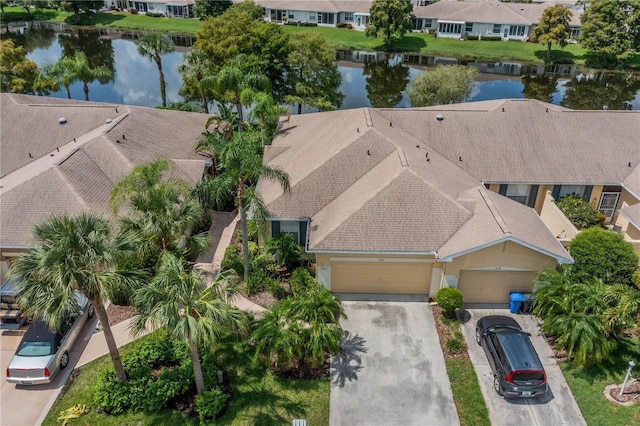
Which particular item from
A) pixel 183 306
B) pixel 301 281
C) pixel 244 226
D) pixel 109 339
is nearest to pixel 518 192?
pixel 301 281

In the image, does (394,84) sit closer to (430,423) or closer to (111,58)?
(111,58)

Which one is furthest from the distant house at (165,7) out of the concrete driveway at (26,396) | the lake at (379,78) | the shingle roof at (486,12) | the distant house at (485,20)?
the concrete driveway at (26,396)

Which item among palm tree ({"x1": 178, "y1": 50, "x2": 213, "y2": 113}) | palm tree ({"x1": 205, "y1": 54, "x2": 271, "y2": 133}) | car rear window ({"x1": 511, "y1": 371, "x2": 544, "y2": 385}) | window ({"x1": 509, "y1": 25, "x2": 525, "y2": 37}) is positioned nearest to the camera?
car rear window ({"x1": 511, "y1": 371, "x2": 544, "y2": 385})

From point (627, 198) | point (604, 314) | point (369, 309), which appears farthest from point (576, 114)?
point (369, 309)

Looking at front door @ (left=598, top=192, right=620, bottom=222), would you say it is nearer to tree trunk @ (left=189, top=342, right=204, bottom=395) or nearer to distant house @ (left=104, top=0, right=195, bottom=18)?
tree trunk @ (left=189, top=342, right=204, bottom=395)

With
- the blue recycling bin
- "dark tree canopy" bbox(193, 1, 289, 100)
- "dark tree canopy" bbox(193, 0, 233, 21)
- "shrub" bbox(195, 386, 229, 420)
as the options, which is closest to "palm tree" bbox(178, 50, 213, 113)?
"dark tree canopy" bbox(193, 1, 289, 100)

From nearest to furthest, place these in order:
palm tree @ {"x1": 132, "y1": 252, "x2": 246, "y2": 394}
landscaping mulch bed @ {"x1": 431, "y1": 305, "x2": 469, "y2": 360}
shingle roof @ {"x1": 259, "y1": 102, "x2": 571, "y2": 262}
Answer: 1. palm tree @ {"x1": 132, "y1": 252, "x2": 246, "y2": 394}
2. landscaping mulch bed @ {"x1": 431, "y1": 305, "x2": 469, "y2": 360}
3. shingle roof @ {"x1": 259, "y1": 102, "x2": 571, "y2": 262}

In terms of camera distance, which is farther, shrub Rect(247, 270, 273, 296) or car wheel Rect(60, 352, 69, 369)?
shrub Rect(247, 270, 273, 296)
